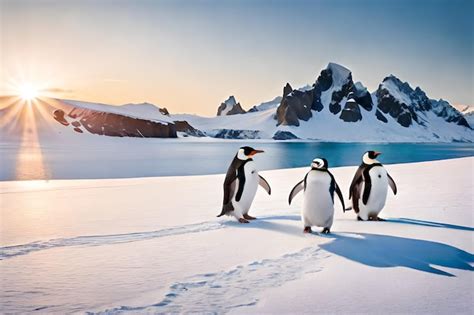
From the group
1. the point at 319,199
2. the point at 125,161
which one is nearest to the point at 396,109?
the point at 125,161

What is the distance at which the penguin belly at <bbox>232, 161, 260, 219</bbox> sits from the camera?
553cm

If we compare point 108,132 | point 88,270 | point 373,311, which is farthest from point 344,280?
point 108,132

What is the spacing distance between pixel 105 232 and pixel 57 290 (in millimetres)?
1856

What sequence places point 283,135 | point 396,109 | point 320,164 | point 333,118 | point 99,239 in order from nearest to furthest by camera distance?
point 99,239 < point 320,164 < point 283,135 < point 333,118 < point 396,109

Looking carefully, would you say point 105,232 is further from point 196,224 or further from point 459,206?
point 459,206

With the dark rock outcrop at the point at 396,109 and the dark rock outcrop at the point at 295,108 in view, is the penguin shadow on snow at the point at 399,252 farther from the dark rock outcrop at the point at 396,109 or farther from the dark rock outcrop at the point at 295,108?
the dark rock outcrop at the point at 396,109

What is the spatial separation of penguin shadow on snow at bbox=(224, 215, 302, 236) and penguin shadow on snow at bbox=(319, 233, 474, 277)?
0.59 m

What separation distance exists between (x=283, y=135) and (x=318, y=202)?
445 ft

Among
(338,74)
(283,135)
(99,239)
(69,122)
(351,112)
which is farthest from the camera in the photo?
(338,74)

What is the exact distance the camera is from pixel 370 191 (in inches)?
221

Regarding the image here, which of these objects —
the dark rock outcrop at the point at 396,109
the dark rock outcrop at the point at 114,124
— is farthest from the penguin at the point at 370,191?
the dark rock outcrop at the point at 396,109

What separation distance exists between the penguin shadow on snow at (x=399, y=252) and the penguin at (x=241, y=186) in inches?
61.8

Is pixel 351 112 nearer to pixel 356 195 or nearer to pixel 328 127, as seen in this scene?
pixel 328 127

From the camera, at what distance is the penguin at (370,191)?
5605 mm
